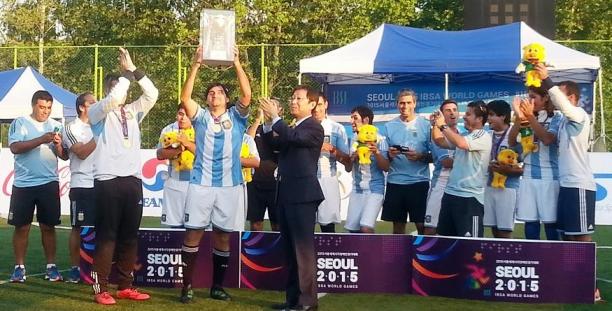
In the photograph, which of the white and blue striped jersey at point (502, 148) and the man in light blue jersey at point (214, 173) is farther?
the white and blue striped jersey at point (502, 148)

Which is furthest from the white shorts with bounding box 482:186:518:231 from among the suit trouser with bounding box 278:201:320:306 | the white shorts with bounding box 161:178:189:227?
the white shorts with bounding box 161:178:189:227

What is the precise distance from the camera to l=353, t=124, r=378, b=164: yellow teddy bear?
9.03m

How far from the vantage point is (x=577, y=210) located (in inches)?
308

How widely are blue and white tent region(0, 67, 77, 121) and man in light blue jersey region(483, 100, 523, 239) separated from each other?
1309cm

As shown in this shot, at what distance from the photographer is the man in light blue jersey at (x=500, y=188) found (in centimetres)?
893

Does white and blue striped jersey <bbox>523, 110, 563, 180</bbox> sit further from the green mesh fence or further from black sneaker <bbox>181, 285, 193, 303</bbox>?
the green mesh fence

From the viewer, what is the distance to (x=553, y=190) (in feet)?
26.4

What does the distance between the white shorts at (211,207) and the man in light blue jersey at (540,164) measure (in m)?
2.73

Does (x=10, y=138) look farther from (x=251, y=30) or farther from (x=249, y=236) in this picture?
(x=251, y=30)

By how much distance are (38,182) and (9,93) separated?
1222 centimetres

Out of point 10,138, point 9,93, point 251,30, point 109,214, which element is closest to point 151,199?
point 9,93

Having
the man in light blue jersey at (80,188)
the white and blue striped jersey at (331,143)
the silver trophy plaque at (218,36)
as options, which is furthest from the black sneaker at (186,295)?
the white and blue striped jersey at (331,143)

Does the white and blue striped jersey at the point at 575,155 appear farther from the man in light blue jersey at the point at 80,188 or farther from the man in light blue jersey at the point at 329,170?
the man in light blue jersey at the point at 80,188

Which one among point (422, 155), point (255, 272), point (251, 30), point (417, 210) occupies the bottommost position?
point (255, 272)
